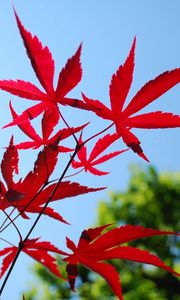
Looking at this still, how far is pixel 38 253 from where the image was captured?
0.66m

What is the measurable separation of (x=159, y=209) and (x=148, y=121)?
698 centimetres

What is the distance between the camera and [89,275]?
24.7ft

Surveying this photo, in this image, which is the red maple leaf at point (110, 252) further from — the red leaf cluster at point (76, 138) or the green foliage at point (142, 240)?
the green foliage at point (142, 240)

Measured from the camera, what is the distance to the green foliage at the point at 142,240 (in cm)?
649

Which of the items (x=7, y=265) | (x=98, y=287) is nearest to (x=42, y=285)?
(x=98, y=287)

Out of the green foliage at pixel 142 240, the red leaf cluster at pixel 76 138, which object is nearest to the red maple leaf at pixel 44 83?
the red leaf cluster at pixel 76 138

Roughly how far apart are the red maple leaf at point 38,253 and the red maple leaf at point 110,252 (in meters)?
0.03

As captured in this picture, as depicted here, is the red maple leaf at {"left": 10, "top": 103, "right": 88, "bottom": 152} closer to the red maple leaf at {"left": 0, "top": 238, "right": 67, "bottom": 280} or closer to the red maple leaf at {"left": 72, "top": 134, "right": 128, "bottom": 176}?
the red maple leaf at {"left": 72, "top": 134, "right": 128, "bottom": 176}

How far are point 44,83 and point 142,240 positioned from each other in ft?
22.3

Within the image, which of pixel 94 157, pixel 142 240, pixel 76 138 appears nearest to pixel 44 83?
pixel 76 138

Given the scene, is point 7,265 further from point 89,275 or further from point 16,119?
point 89,275

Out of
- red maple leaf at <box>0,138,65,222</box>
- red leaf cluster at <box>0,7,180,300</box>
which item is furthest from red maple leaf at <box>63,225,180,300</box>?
red maple leaf at <box>0,138,65,222</box>

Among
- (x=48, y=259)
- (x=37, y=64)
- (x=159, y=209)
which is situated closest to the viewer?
(x=37, y=64)

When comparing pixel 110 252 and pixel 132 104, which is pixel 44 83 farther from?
pixel 110 252
